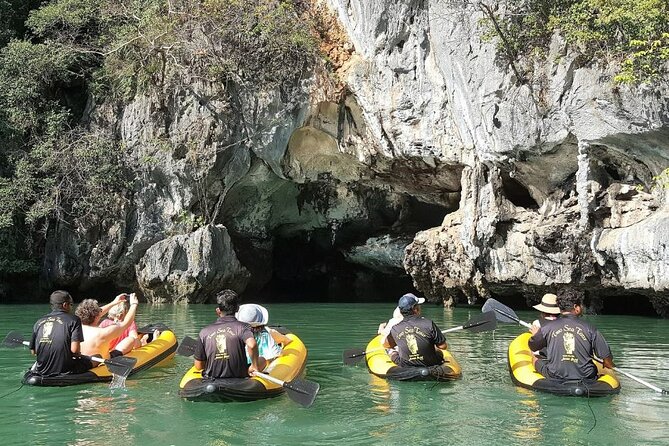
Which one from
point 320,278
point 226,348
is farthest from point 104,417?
point 320,278

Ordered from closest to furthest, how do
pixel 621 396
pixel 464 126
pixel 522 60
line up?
1. pixel 621 396
2. pixel 522 60
3. pixel 464 126

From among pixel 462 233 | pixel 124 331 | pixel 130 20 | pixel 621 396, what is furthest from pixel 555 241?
pixel 130 20

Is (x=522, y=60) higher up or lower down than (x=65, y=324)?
higher up

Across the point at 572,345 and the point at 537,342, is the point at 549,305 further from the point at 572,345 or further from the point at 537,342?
the point at 572,345

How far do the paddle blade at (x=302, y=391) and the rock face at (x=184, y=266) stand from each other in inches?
536

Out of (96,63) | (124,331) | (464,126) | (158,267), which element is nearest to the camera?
(124,331)

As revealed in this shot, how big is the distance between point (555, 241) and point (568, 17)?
180 inches

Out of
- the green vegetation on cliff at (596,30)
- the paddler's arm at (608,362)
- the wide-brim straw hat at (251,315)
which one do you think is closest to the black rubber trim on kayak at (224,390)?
the wide-brim straw hat at (251,315)

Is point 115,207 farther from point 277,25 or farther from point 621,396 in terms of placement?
point 621,396

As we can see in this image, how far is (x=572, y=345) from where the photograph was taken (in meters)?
6.66

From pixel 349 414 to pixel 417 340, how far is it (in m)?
1.55

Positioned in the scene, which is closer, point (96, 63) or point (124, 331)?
point (124, 331)

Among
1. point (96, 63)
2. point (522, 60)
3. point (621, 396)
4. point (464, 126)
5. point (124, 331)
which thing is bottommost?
point (621, 396)

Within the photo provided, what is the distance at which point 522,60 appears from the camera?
1477 cm
